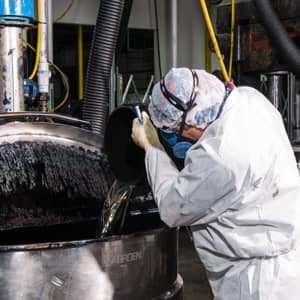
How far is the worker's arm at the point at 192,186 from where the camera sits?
1.24 meters

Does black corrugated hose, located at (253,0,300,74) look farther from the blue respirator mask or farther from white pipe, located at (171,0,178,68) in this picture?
the blue respirator mask

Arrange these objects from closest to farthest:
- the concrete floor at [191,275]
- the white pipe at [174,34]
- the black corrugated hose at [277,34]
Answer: the black corrugated hose at [277,34]
the concrete floor at [191,275]
the white pipe at [174,34]

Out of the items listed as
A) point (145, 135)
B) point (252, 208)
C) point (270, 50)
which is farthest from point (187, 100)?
point (270, 50)

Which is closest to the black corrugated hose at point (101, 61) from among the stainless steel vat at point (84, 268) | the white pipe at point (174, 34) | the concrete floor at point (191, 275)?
the stainless steel vat at point (84, 268)

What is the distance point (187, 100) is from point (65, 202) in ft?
2.11

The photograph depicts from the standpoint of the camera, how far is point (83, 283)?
1.44m

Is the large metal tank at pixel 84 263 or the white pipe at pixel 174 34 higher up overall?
the white pipe at pixel 174 34

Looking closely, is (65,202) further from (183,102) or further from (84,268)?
(183,102)

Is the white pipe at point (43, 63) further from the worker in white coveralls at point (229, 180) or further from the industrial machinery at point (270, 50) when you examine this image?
the industrial machinery at point (270, 50)

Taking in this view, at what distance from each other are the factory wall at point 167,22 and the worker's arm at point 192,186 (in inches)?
114

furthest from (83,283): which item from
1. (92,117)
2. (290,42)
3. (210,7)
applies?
(210,7)

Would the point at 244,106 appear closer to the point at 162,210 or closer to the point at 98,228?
the point at 162,210

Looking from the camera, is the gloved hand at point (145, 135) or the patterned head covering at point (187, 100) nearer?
the patterned head covering at point (187, 100)

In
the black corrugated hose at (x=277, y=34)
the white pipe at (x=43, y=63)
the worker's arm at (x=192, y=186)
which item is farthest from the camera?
the black corrugated hose at (x=277, y=34)
